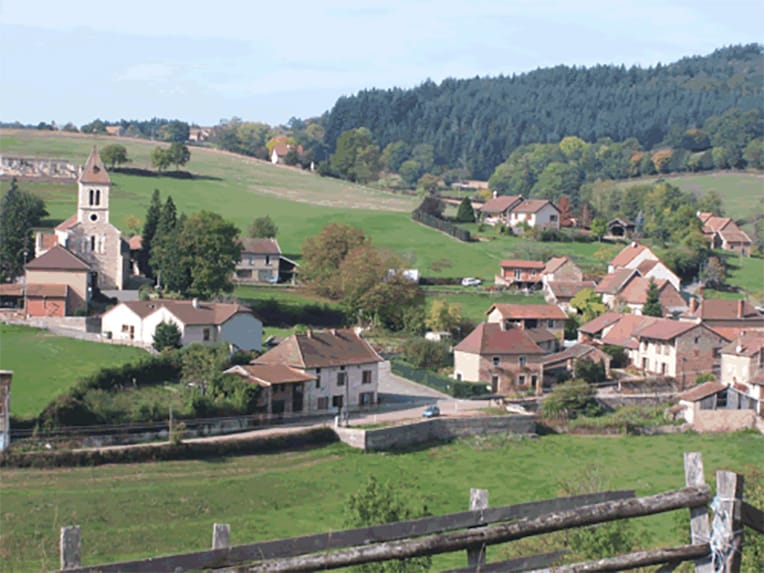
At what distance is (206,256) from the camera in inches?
2093

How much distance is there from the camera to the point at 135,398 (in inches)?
1367

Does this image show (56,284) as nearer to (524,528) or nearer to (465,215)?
(465,215)

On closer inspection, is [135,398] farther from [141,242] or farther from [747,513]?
[747,513]

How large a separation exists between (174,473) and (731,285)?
48.2 meters

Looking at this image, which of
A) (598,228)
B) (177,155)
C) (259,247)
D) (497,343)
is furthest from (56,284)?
(177,155)

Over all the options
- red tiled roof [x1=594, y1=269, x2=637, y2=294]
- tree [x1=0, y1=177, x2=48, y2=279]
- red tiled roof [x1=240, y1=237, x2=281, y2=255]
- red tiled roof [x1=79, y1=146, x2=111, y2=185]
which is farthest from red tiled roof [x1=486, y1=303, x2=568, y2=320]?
tree [x1=0, y1=177, x2=48, y2=279]

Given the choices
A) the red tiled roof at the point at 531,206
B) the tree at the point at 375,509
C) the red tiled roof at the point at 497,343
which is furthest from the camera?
the red tiled roof at the point at 531,206

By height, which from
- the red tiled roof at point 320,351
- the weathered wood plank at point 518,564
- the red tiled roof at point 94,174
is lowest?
the red tiled roof at point 320,351

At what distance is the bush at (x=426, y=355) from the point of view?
47.2m

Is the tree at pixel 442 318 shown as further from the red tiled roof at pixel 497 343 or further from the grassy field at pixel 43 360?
the grassy field at pixel 43 360

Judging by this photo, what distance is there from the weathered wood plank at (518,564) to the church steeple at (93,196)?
169 feet

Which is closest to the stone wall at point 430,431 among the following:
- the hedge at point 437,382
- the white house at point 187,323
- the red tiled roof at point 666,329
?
the hedge at point 437,382

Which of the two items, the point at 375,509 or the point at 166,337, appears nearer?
the point at 375,509

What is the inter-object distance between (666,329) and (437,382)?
11471mm
